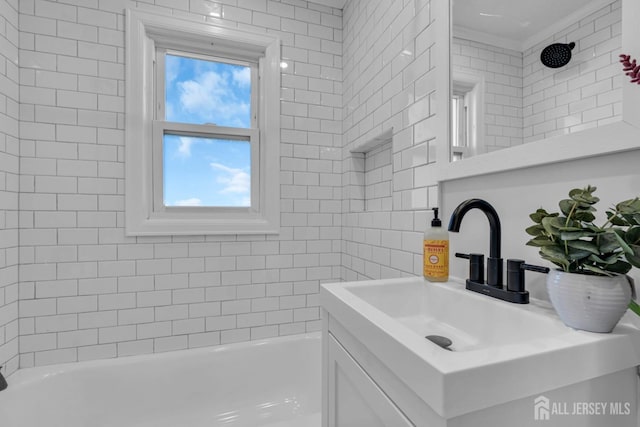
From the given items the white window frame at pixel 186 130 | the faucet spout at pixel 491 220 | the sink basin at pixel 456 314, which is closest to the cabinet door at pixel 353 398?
the sink basin at pixel 456 314

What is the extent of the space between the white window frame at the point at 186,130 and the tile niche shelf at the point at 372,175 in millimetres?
506

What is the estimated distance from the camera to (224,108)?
2.05 meters

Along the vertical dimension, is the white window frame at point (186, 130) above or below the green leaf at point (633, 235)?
above

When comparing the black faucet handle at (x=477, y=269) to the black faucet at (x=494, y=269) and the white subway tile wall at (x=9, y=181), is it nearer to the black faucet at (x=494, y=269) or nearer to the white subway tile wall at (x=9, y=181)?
the black faucet at (x=494, y=269)

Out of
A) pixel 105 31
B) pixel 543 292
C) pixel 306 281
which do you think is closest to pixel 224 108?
pixel 105 31

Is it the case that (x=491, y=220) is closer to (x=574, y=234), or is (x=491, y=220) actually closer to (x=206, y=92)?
(x=574, y=234)

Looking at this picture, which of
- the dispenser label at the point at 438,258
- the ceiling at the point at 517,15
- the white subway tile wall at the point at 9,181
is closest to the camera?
the ceiling at the point at 517,15

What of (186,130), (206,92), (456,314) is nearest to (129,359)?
(186,130)

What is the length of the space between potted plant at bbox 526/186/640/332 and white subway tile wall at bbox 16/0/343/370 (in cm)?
159

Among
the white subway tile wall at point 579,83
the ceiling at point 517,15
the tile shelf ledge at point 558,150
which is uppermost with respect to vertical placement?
the ceiling at point 517,15

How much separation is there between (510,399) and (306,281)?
1.69m

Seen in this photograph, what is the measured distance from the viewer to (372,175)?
78.2 inches

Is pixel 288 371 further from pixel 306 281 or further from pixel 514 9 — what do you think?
pixel 514 9

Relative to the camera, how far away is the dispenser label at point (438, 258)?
3.53 ft
